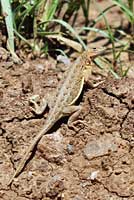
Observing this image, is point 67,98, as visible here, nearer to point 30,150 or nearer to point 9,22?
point 30,150

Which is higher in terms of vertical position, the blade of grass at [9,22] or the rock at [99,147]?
the blade of grass at [9,22]

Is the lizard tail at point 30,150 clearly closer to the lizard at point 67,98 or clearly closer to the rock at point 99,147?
the lizard at point 67,98

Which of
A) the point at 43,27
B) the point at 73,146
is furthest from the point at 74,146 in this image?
the point at 43,27

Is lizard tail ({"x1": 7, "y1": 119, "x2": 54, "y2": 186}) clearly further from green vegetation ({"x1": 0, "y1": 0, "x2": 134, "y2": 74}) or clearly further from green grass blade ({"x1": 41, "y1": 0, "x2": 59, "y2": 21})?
green grass blade ({"x1": 41, "y1": 0, "x2": 59, "y2": 21})

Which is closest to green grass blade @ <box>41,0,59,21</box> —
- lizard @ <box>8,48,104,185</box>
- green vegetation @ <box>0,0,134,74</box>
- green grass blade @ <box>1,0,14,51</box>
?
green vegetation @ <box>0,0,134,74</box>

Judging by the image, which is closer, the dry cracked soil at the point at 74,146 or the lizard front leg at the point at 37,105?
the dry cracked soil at the point at 74,146

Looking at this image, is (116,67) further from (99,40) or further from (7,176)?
(7,176)

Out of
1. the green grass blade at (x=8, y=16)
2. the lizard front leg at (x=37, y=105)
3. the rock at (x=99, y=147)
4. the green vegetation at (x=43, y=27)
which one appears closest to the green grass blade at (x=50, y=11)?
the green vegetation at (x=43, y=27)
